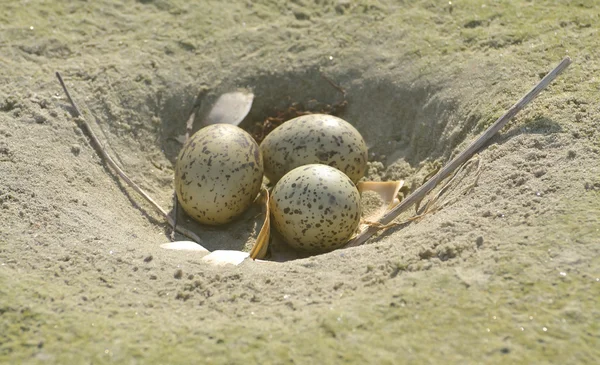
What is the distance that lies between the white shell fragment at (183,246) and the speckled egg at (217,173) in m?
0.30

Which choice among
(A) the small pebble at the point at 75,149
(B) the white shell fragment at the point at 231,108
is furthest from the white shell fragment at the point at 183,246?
(B) the white shell fragment at the point at 231,108

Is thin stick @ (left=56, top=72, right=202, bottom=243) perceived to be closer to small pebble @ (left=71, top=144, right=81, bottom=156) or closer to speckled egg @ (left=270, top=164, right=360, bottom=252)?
small pebble @ (left=71, top=144, right=81, bottom=156)

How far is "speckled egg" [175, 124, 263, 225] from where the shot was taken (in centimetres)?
391

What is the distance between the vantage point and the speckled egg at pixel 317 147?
4.07 metres

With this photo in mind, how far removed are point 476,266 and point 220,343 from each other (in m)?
1.04

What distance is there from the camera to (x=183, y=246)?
3680mm

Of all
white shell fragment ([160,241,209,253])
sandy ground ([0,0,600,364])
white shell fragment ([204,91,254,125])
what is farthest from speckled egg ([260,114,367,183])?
white shell fragment ([160,241,209,253])

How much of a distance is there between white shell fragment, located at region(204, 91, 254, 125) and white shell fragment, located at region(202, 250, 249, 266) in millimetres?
1316

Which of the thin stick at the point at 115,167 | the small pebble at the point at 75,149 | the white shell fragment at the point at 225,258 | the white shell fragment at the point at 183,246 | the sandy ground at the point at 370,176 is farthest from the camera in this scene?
the small pebble at the point at 75,149

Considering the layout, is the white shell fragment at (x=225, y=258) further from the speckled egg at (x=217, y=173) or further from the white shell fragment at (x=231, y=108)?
the white shell fragment at (x=231, y=108)

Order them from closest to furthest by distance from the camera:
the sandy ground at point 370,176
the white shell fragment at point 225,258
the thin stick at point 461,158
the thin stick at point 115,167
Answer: the sandy ground at point 370,176
the white shell fragment at point 225,258
the thin stick at point 461,158
the thin stick at point 115,167

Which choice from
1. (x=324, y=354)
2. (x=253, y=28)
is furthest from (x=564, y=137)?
(x=253, y=28)

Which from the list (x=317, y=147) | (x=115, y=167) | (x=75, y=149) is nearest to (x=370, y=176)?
(x=317, y=147)

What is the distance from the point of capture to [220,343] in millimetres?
2740
